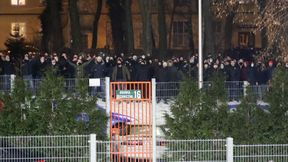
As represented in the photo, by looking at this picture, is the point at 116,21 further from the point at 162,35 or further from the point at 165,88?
the point at 165,88

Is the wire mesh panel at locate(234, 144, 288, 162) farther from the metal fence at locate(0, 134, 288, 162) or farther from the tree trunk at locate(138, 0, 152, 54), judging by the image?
the tree trunk at locate(138, 0, 152, 54)

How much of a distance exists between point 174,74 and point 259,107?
9.80 m

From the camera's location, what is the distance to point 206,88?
22.1 metres

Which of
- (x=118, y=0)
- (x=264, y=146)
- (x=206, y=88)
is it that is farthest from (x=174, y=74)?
(x=118, y=0)

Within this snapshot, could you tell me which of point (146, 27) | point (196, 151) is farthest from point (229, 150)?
point (146, 27)

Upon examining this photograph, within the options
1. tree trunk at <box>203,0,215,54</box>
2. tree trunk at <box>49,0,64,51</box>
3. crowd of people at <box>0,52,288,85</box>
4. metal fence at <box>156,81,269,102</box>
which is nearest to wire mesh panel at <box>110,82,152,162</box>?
metal fence at <box>156,81,269,102</box>

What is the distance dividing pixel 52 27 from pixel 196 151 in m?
41.1

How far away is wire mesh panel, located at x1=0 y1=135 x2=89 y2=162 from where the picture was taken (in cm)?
1816

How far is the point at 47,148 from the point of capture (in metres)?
18.4

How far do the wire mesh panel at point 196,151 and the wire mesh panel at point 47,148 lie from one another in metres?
1.82

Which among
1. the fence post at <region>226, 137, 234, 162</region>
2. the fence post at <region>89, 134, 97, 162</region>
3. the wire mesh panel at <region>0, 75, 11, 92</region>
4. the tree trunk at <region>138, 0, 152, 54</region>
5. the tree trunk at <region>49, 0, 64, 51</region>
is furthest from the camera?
the tree trunk at <region>49, 0, 64, 51</region>

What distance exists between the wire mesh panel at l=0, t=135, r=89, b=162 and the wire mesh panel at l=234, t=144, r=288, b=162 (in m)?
3.17

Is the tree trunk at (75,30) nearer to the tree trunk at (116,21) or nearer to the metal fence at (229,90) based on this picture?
the tree trunk at (116,21)

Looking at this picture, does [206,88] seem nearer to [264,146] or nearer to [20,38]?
[264,146]
